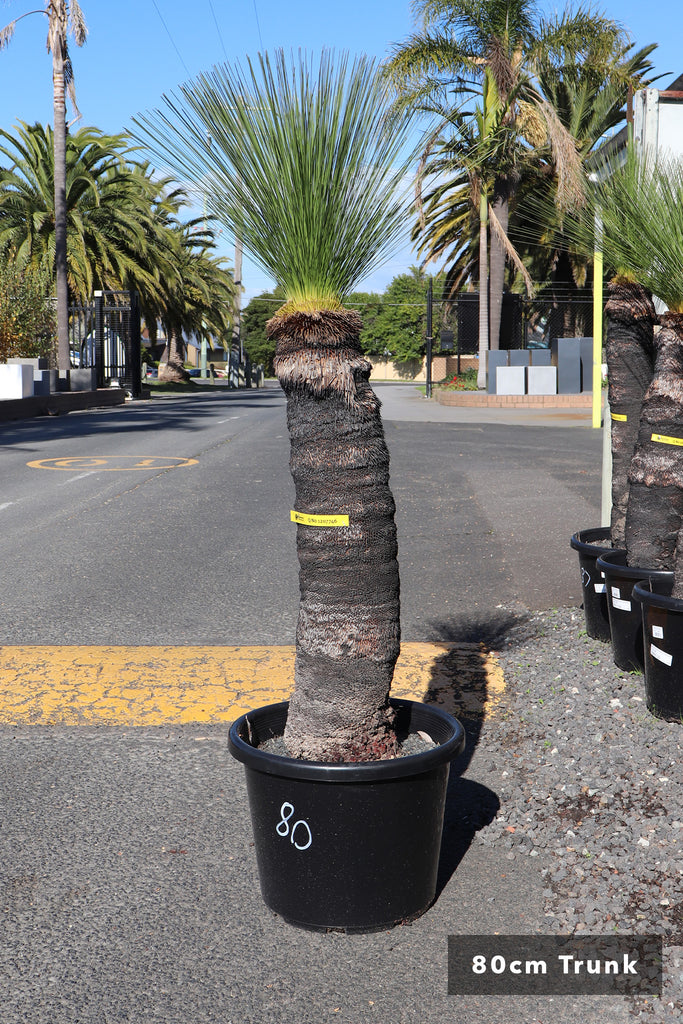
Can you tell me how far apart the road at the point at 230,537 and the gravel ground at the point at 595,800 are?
4.37 ft

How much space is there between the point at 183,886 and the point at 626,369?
12.0ft

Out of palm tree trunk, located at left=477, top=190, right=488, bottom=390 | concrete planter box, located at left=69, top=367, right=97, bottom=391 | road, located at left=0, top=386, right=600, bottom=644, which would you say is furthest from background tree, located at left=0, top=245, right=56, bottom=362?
palm tree trunk, located at left=477, top=190, right=488, bottom=390

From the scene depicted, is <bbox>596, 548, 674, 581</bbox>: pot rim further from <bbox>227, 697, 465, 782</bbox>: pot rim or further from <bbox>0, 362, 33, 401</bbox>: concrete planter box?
<bbox>0, 362, 33, 401</bbox>: concrete planter box

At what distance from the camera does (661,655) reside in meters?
3.85

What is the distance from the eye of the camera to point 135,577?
283 inches

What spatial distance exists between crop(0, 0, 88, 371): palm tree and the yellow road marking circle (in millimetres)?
15778

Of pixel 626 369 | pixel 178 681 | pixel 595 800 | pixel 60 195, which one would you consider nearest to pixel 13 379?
pixel 60 195

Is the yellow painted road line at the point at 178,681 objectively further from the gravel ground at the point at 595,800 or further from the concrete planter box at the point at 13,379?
the concrete planter box at the point at 13,379

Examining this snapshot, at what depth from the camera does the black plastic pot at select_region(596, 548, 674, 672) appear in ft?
14.6

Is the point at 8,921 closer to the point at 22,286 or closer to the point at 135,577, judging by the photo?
the point at 135,577

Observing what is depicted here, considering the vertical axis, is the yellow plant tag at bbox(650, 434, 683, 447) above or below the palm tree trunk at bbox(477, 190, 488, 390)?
A: below

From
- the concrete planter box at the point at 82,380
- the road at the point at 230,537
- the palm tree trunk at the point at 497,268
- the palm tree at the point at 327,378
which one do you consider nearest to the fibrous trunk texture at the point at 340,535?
the palm tree at the point at 327,378

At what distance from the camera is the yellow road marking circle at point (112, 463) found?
13.7 metres

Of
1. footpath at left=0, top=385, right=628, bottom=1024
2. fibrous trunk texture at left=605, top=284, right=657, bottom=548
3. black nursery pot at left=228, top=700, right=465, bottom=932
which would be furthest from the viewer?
fibrous trunk texture at left=605, top=284, right=657, bottom=548
